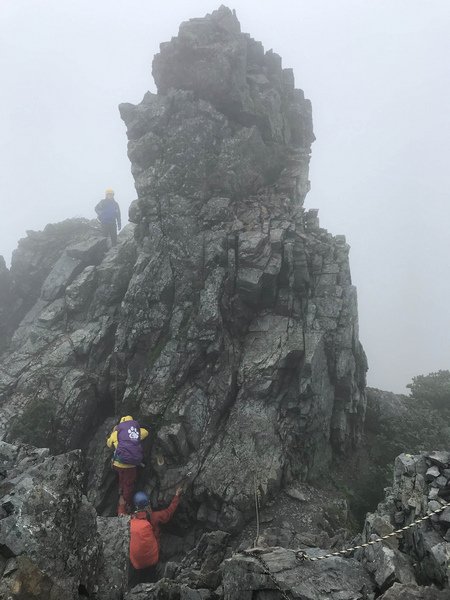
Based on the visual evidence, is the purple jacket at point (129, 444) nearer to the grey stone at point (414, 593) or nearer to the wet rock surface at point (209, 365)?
the wet rock surface at point (209, 365)

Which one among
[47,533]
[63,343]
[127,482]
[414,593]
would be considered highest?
[63,343]

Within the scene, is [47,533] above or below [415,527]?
below

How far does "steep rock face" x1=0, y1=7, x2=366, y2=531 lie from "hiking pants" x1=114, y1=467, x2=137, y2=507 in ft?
3.86

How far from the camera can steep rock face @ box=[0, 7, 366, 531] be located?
65.7ft

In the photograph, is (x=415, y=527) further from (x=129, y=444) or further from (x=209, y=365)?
(x=209, y=365)

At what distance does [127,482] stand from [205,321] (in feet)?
31.3

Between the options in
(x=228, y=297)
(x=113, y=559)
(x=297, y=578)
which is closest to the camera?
(x=297, y=578)

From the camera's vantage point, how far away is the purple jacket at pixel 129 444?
18219 millimetres

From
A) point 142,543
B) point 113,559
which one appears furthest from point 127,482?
point 113,559

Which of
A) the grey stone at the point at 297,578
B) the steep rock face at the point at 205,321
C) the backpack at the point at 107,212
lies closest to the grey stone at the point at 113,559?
the grey stone at the point at 297,578

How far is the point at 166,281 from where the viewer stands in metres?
23.5

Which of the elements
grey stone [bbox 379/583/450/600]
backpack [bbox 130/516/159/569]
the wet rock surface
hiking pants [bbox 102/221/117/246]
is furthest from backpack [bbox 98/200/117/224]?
grey stone [bbox 379/583/450/600]

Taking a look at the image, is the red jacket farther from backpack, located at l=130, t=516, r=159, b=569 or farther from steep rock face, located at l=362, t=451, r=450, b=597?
steep rock face, located at l=362, t=451, r=450, b=597

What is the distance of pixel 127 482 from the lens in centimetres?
1872
